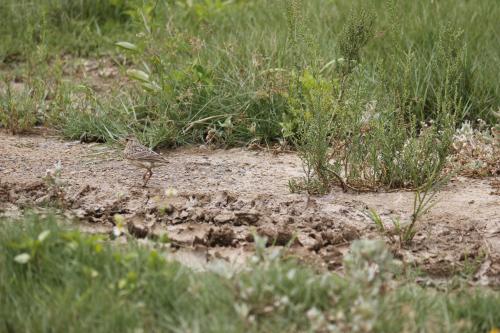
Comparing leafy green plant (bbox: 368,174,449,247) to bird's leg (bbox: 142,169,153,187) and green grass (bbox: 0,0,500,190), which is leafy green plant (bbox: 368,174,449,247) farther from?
bird's leg (bbox: 142,169,153,187)

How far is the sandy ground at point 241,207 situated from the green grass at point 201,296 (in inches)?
13.6

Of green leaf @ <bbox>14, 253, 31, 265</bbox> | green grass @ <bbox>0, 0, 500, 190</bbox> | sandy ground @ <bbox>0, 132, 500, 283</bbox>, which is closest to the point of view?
green leaf @ <bbox>14, 253, 31, 265</bbox>

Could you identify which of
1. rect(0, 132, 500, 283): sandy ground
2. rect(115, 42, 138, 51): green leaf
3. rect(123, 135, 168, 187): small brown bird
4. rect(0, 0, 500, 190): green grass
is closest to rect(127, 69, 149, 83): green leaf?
rect(0, 0, 500, 190): green grass

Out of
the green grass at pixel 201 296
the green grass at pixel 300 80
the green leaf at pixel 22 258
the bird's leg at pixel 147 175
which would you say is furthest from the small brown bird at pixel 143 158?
the green leaf at pixel 22 258

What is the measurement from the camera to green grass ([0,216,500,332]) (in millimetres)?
3461

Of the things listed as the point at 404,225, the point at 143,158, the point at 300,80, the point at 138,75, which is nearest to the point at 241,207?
the point at 143,158

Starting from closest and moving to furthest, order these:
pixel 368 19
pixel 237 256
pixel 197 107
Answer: pixel 237 256 → pixel 368 19 → pixel 197 107

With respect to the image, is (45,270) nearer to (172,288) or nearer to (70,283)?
(70,283)

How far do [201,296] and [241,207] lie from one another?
1530 mm

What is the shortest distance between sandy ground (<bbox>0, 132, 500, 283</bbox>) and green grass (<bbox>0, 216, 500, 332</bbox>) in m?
0.34

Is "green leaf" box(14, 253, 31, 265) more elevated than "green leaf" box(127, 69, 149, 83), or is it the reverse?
"green leaf" box(14, 253, 31, 265)

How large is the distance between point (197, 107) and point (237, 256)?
2.63 metres

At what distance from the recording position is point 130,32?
8672 mm

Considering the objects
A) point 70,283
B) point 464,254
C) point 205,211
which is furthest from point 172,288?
point 464,254
